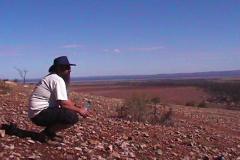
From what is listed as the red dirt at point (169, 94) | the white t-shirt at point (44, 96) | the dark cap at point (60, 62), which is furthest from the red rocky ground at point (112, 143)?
the red dirt at point (169, 94)

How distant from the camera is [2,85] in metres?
18.7

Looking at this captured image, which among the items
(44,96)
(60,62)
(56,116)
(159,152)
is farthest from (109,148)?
(60,62)

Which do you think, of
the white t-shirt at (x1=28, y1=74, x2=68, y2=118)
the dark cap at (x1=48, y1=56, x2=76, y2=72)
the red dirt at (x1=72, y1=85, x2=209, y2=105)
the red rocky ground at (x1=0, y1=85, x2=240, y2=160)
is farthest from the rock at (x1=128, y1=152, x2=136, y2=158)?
the red dirt at (x1=72, y1=85, x2=209, y2=105)

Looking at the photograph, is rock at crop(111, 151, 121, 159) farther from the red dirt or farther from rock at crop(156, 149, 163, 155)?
the red dirt

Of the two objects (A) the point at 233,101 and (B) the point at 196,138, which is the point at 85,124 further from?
(A) the point at 233,101

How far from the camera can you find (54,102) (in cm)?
922

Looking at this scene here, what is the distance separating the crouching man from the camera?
354 inches

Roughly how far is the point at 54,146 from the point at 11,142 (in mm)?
806

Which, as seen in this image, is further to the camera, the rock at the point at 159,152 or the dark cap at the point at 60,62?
the rock at the point at 159,152

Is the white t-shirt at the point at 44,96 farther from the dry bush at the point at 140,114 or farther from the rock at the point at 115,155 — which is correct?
the dry bush at the point at 140,114

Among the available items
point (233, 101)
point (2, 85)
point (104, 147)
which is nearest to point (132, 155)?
point (104, 147)

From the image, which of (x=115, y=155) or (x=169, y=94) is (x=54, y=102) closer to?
(x=115, y=155)

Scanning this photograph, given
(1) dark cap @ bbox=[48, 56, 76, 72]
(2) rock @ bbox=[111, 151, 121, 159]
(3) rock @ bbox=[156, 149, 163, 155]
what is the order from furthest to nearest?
Result: (3) rock @ bbox=[156, 149, 163, 155] < (2) rock @ bbox=[111, 151, 121, 159] < (1) dark cap @ bbox=[48, 56, 76, 72]

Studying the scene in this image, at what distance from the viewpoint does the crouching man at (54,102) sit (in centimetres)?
898
